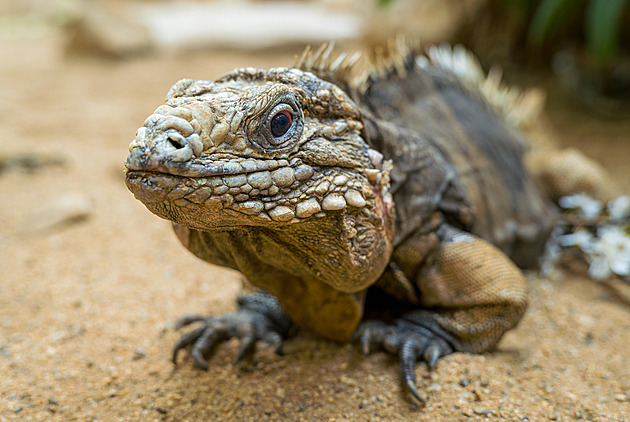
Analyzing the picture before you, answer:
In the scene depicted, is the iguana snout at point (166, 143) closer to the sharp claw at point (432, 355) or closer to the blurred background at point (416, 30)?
the sharp claw at point (432, 355)

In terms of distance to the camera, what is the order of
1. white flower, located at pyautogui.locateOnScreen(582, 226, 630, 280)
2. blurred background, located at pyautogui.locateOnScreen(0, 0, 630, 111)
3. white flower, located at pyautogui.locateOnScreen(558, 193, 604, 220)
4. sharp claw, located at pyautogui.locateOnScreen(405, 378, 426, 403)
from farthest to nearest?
1. blurred background, located at pyautogui.locateOnScreen(0, 0, 630, 111)
2. white flower, located at pyautogui.locateOnScreen(558, 193, 604, 220)
3. white flower, located at pyautogui.locateOnScreen(582, 226, 630, 280)
4. sharp claw, located at pyautogui.locateOnScreen(405, 378, 426, 403)

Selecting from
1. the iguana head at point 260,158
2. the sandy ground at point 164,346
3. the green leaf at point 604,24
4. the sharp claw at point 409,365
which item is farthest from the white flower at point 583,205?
the iguana head at point 260,158

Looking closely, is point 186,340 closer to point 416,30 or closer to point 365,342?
point 365,342

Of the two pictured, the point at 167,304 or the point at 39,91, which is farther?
the point at 39,91

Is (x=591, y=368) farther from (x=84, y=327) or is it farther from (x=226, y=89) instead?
(x=84, y=327)

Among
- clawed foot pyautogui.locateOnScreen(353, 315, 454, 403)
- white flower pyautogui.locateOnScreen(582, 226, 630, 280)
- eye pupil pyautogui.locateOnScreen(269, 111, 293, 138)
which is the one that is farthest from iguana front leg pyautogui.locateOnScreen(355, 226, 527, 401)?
white flower pyautogui.locateOnScreen(582, 226, 630, 280)

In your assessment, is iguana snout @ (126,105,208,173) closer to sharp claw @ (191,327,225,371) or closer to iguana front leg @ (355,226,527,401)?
sharp claw @ (191,327,225,371)

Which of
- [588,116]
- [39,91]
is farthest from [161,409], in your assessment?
[39,91]
